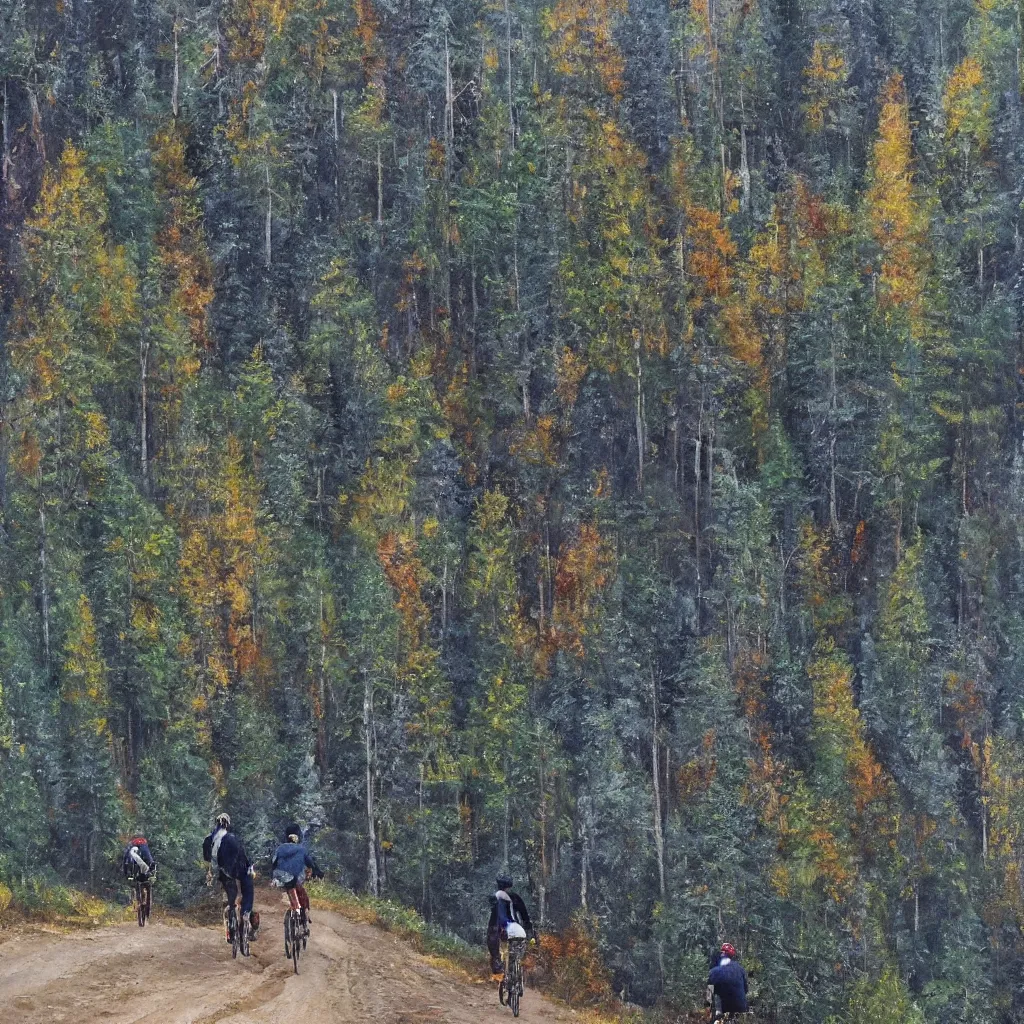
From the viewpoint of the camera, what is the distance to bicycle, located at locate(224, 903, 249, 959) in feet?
69.8

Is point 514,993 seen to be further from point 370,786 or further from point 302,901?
point 370,786

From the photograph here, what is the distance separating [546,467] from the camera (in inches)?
2242

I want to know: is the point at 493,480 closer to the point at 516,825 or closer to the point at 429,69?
the point at 516,825

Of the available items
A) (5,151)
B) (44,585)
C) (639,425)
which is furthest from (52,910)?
(639,425)

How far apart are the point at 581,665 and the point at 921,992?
698 inches

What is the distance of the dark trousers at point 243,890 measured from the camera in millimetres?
20922

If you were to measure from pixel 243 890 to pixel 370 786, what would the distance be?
3053cm

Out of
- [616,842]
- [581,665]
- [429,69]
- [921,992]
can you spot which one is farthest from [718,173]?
[921,992]

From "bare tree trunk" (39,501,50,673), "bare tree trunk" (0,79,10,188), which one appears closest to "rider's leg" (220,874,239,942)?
"bare tree trunk" (39,501,50,673)

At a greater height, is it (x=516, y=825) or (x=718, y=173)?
(x=718, y=173)

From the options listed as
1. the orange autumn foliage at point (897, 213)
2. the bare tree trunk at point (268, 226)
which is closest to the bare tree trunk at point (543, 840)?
Answer: the bare tree trunk at point (268, 226)

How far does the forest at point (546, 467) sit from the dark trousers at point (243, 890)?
2320cm

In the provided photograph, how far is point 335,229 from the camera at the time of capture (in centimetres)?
5719

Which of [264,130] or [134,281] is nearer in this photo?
[134,281]
